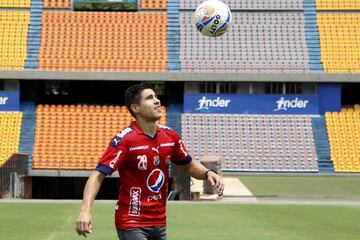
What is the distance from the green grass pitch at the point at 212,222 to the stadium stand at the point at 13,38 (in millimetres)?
15746

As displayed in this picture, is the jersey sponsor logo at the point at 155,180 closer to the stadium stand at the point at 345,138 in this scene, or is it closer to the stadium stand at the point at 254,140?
the stadium stand at the point at 254,140

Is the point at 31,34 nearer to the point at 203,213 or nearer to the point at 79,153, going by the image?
the point at 79,153

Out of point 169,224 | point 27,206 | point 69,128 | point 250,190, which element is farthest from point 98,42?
point 169,224

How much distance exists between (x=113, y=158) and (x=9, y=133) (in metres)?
27.2

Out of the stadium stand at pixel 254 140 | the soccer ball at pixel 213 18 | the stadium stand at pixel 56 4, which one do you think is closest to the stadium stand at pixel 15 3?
the stadium stand at pixel 56 4

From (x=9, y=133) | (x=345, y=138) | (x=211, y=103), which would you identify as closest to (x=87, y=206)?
(x=9, y=133)

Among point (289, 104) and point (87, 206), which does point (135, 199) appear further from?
point (289, 104)

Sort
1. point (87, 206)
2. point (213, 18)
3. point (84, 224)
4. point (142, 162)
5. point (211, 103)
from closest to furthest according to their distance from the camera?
point (84, 224) → point (87, 206) → point (142, 162) → point (213, 18) → point (211, 103)

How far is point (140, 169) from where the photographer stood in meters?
5.35

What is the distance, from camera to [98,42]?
115ft

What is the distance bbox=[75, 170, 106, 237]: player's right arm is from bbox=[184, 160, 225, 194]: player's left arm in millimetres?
913

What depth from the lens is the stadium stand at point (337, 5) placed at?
36.5 metres

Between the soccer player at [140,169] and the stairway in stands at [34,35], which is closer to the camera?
the soccer player at [140,169]

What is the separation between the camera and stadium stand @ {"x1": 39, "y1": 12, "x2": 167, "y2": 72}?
3384 cm
